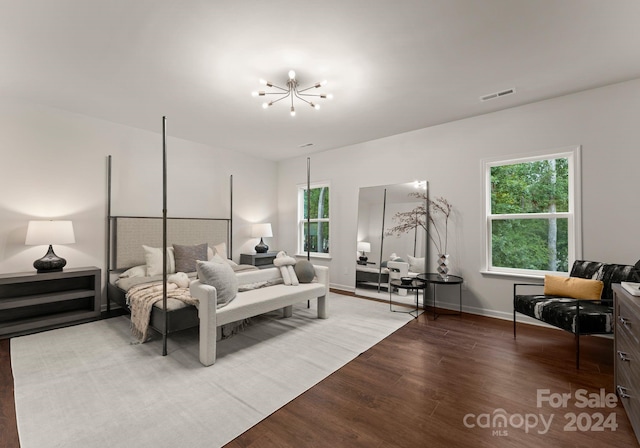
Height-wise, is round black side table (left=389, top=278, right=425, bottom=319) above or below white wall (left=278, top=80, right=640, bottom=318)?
below

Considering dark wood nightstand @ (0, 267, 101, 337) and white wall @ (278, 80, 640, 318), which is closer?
white wall @ (278, 80, 640, 318)

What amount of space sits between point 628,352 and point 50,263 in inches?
215

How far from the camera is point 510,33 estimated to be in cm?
230

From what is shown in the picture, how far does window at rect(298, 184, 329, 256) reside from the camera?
596cm

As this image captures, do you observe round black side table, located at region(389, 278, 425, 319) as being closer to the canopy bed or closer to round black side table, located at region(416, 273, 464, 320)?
round black side table, located at region(416, 273, 464, 320)

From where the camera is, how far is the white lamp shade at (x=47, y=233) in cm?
331

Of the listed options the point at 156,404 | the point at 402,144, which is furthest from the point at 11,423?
the point at 402,144

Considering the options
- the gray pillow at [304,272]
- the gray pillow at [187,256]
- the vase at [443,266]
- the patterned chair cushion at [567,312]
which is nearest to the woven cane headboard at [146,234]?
the gray pillow at [187,256]

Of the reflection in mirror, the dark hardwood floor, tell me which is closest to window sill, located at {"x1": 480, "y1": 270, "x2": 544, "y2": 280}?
the dark hardwood floor

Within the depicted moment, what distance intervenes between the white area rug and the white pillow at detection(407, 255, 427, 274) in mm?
1165

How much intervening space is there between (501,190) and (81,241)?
5.87 meters

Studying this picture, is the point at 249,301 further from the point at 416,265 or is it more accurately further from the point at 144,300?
the point at 416,265

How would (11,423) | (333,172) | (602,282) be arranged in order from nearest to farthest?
(11,423)
(602,282)
(333,172)

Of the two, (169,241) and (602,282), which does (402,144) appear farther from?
(169,241)
